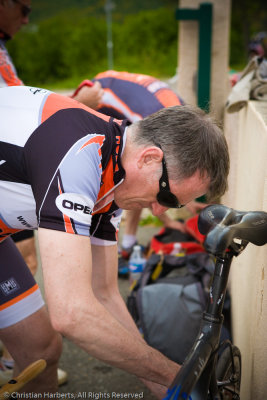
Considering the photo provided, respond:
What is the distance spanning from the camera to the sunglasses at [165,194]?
1.58m

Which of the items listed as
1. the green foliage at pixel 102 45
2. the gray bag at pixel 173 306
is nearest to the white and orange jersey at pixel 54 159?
the gray bag at pixel 173 306

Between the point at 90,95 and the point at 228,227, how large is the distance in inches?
94.1

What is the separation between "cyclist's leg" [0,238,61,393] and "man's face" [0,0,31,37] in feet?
5.20

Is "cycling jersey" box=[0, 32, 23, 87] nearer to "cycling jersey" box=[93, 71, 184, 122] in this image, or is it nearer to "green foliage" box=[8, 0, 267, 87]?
"cycling jersey" box=[93, 71, 184, 122]

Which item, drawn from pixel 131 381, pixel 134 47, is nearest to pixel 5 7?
pixel 131 381

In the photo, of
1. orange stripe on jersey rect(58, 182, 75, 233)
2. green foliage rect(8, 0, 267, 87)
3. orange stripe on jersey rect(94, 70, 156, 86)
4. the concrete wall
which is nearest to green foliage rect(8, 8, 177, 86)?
green foliage rect(8, 0, 267, 87)

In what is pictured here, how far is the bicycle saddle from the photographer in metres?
1.36

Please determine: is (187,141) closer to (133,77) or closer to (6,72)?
(6,72)

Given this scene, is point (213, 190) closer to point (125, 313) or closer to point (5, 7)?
point (125, 313)

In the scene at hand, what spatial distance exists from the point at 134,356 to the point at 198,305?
1399 millimetres

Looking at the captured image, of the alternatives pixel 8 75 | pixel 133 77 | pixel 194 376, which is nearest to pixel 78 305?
pixel 194 376

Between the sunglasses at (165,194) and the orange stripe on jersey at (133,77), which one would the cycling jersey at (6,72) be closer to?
the orange stripe on jersey at (133,77)

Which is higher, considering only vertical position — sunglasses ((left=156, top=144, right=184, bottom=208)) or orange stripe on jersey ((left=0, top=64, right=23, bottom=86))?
orange stripe on jersey ((left=0, top=64, right=23, bottom=86))

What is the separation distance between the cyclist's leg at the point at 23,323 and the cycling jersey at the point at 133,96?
1.86 metres
